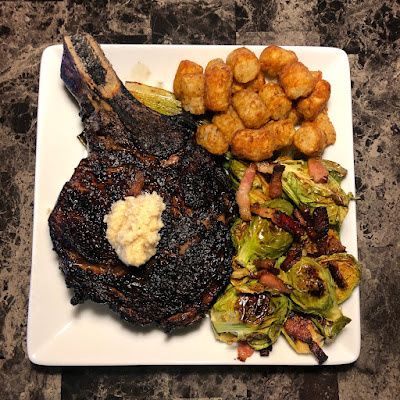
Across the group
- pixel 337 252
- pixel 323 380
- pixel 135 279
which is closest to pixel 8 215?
pixel 135 279

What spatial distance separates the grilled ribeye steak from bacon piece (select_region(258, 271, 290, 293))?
0.23 metres

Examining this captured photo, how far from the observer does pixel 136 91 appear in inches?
117

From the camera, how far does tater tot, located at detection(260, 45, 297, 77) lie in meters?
2.79

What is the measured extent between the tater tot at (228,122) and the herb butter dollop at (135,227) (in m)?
0.65

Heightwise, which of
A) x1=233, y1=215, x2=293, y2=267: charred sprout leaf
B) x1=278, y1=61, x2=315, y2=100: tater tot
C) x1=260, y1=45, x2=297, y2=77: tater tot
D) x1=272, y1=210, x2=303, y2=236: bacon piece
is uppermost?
x1=260, y1=45, x2=297, y2=77: tater tot

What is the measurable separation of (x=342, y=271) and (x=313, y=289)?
27cm

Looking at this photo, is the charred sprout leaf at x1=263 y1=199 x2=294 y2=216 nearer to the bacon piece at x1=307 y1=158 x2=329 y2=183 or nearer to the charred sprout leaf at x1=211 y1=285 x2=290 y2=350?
the bacon piece at x1=307 y1=158 x2=329 y2=183

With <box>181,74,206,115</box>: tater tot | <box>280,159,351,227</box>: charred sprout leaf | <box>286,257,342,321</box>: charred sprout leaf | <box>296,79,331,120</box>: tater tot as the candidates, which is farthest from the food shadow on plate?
<box>296,79,331,120</box>: tater tot

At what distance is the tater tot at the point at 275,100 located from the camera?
2779 millimetres

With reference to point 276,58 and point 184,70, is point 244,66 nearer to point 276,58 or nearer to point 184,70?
point 276,58

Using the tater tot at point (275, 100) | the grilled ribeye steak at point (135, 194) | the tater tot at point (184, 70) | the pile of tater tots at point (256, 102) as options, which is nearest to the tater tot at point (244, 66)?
the pile of tater tots at point (256, 102)

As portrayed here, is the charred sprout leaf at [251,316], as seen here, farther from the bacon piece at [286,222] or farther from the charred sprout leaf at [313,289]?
the bacon piece at [286,222]

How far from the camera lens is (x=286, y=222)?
2691mm

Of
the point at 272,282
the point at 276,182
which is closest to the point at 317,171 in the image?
the point at 276,182
